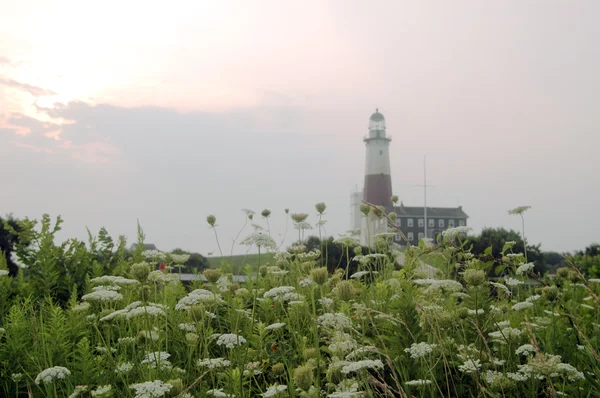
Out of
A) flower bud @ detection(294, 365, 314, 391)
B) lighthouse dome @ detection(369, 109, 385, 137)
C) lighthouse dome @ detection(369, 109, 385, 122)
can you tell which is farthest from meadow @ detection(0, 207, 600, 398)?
lighthouse dome @ detection(369, 109, 385, 122)

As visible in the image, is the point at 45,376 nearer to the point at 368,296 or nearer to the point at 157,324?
the point at 157,324

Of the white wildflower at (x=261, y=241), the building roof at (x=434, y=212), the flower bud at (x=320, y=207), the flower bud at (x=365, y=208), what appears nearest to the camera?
the white wildflower at (x=261, y=241)

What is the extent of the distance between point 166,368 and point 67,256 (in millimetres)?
4063

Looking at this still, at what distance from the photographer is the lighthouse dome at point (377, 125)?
67625 millimetres

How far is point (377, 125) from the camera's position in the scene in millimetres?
68375

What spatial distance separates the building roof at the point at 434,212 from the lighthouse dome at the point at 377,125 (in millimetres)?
17355

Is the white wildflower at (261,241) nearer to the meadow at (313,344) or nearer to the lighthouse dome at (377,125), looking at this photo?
the meadow at (313,344)

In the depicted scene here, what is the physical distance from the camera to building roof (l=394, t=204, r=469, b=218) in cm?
8275

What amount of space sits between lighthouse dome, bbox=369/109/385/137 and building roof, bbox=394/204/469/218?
17355 mm

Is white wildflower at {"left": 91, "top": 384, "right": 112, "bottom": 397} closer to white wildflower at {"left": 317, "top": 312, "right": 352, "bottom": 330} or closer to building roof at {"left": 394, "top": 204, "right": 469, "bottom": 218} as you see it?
white wildflower at {"left": 317, "top": 312, "right": 352, "bottom": 330}

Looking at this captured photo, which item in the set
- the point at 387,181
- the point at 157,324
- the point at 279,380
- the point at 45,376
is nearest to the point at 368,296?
the point at 279,380

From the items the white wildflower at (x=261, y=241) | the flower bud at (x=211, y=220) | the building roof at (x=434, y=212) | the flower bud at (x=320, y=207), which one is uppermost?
the building roof at (x=434, y=212)

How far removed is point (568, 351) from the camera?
456 cm

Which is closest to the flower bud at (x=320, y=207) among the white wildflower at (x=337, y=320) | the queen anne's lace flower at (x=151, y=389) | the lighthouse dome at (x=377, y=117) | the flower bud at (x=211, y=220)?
the flower bud at (x=211, y=220)
